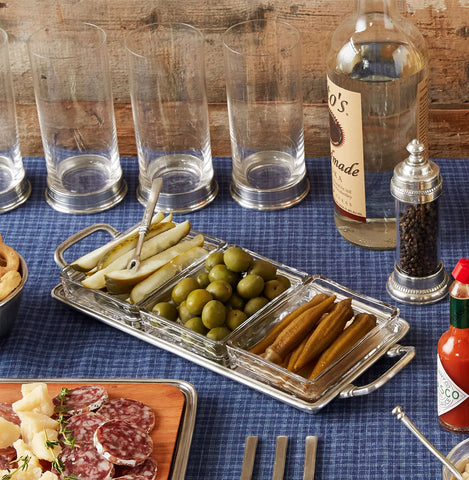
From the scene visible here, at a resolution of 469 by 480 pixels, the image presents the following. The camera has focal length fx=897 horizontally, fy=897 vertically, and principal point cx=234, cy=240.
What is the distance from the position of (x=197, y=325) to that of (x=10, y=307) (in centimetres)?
27

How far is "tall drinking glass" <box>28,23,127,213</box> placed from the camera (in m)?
1.47

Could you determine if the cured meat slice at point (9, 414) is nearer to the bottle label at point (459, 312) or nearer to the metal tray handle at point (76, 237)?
the metal tray handle at point (76, 237)

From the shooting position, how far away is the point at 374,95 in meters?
1.29

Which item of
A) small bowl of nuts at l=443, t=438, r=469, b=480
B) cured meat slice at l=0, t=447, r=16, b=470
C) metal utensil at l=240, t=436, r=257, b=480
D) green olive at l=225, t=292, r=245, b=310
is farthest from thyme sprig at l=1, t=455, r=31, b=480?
small bowl of nuts at l=443, t=438, r=469, b=480

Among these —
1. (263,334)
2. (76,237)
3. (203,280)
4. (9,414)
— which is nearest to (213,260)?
(203,280)

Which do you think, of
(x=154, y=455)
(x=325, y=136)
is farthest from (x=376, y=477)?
(x=325, y=136)

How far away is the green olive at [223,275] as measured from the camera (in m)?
1.24

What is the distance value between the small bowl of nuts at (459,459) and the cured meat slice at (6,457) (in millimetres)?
483

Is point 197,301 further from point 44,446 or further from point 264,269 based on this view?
point 44,446

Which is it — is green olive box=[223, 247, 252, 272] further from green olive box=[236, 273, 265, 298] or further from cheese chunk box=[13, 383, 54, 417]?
cheese chunk box=[13, 383, 54, 417]

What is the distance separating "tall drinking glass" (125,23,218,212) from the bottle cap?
421 mm

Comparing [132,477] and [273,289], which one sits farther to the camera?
[273,289]

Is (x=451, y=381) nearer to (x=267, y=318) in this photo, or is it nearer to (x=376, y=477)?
(x=376, y=477)

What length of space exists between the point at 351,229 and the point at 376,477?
49 centimetres
